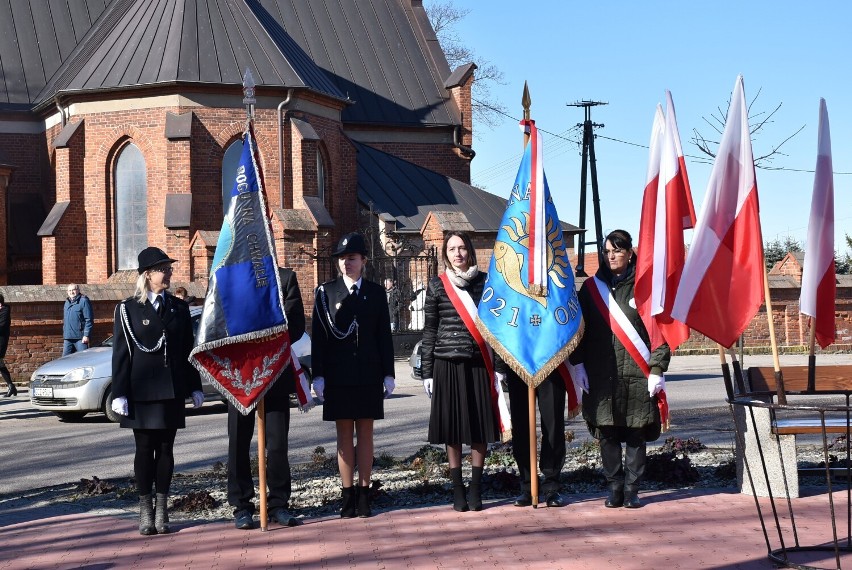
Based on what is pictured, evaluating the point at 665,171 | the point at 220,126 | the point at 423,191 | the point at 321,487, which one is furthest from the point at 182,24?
the point at 665,171

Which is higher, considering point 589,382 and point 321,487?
point 589,382

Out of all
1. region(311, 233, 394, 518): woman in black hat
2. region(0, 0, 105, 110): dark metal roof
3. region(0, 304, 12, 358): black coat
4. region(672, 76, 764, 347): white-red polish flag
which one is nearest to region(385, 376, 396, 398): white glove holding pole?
region(311, 233, 394, 518): woman in black hat

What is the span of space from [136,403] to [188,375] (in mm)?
424

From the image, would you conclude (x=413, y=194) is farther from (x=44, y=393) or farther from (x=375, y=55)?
(x=44, y=393)

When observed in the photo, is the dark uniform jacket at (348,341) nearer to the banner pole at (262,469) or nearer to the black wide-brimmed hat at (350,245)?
the black wide-brimmed hat at (350,245)

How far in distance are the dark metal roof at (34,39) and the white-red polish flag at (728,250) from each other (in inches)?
1223

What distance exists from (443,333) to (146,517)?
2378mm

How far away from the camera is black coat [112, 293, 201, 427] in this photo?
7.92 m

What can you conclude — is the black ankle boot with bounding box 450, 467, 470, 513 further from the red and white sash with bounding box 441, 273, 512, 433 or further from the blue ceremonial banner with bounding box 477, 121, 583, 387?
the blue ceremonial banner with bounding box 477, 121, 583, 387

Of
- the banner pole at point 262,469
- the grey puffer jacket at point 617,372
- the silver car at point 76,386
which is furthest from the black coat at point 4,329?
the grey puffer jacket at point 617,372

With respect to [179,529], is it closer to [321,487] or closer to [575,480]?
[321,487]

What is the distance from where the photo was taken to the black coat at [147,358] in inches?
312

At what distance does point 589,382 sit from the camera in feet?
27.7

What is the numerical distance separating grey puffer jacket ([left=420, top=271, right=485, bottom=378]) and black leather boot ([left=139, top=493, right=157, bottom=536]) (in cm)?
206
